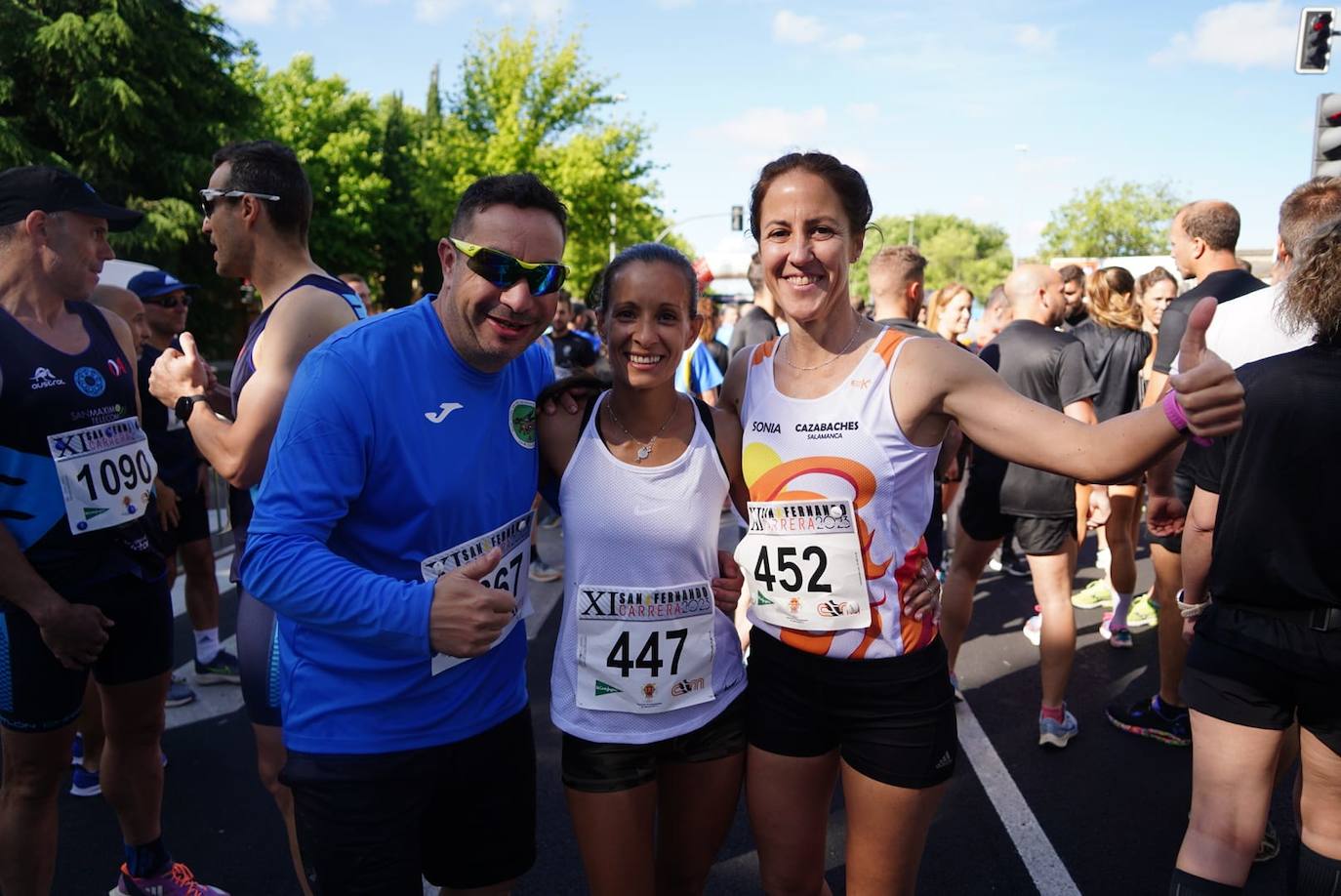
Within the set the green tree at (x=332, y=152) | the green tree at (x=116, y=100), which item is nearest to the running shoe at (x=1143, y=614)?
the green tree at (x=116, y=100)

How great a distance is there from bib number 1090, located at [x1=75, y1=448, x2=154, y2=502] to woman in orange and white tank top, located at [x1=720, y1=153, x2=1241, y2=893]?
202 cm

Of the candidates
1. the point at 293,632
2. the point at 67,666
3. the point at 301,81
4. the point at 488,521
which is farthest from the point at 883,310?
the point at 301,81

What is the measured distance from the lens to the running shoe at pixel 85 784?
3721mm

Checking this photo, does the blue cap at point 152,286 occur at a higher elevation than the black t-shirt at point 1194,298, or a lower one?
higher

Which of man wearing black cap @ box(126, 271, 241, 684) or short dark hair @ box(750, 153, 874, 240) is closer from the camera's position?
short dark hair @ box(750, 153, 874, 240)

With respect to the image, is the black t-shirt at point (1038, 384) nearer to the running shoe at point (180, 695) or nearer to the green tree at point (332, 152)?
the running shoe at point (180, 695)

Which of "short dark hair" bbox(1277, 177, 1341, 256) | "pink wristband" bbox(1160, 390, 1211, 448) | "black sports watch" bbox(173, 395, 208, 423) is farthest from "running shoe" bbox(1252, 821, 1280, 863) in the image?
"black sports watch" bbox(173, 395, 208, 423)

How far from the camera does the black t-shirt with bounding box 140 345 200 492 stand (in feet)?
15.3

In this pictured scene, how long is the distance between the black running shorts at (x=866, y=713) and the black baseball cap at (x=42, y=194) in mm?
2521

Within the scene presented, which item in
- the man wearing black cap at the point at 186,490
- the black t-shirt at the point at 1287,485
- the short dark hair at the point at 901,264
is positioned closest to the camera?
the black t-shirt at the point at 1287,485

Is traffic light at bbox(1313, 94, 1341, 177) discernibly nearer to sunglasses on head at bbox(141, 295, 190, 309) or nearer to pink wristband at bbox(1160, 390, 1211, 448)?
pink wristband at bbox(1160, 390, 1211, 448)

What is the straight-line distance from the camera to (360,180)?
3538cm

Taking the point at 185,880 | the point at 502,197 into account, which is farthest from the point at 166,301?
the point at 502,197

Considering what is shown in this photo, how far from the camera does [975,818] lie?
3510mm
